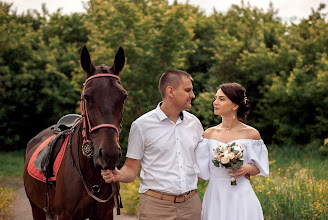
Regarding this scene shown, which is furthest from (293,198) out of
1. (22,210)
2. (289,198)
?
(22,210)

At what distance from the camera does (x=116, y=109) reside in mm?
3197

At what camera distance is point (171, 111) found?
3.67 m

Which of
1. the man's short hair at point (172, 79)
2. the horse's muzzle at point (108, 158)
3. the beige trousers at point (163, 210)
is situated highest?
the man's short hair at point (172, 79)

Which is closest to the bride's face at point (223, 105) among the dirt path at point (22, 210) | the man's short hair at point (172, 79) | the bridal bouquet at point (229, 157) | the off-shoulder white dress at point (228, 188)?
the off-shoulder white dress at point (228, 188)

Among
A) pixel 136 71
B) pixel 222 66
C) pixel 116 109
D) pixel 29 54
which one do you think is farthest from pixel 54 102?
pixel 116 109

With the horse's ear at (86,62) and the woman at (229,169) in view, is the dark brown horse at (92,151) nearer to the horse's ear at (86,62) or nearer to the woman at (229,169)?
the horse's ear at (86,62)

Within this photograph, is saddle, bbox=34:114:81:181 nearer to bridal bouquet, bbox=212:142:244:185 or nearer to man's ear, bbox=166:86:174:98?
man's ear, bbox=166:86:174:98

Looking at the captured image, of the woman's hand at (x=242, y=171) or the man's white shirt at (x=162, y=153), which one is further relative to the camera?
the woman's hand at (x=242, y=171)

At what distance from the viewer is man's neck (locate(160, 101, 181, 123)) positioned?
3.66 metres

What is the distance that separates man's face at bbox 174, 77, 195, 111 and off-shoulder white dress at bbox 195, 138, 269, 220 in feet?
1.64

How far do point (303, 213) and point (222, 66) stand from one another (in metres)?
11.6

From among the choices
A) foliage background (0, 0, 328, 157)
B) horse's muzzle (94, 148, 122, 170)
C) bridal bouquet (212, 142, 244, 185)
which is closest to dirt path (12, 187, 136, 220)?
foliage background (0, 0, 328, 157)

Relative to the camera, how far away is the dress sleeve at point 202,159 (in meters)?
3.78

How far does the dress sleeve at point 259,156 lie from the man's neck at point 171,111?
0.86 meters
